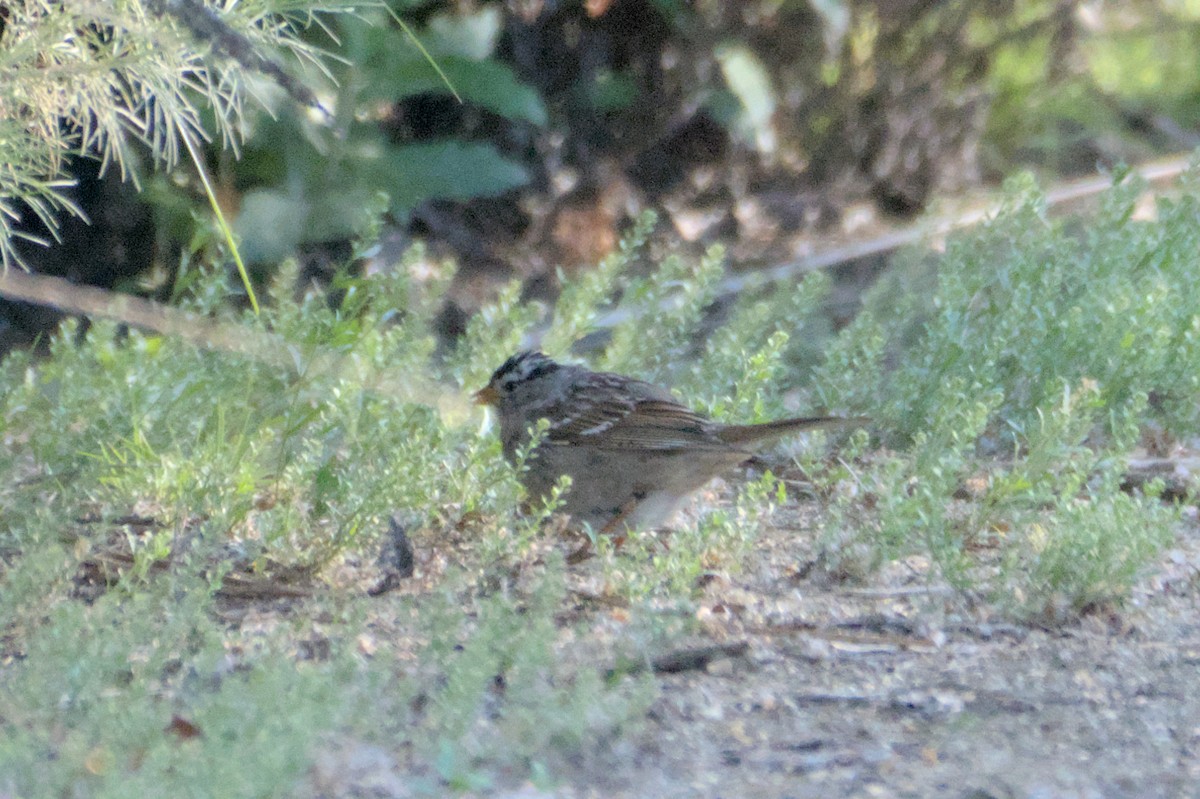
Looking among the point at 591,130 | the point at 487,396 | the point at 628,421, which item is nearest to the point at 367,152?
the point at 591,130

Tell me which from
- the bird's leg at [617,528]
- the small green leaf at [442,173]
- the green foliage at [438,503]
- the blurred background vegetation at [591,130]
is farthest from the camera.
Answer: the small green leaf at [442,173]

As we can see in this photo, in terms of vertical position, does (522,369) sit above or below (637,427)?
above

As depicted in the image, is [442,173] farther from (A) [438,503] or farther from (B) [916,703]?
(B) [916,703]

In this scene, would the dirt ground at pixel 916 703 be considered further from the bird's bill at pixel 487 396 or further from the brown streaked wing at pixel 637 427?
the bird's bill at pixel 487 396

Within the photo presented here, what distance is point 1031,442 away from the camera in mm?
3969

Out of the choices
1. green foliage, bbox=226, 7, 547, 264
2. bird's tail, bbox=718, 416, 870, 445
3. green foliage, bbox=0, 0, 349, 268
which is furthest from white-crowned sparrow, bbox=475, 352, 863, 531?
green foliage, bbox=226, 7, 547, 264

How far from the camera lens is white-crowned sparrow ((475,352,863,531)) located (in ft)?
13.7

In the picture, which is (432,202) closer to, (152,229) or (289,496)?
(152,229)

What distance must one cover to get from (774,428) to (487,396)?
0.95 meters

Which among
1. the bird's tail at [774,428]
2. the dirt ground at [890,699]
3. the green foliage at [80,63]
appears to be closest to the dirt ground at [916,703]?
the dirt ground at [890,699]

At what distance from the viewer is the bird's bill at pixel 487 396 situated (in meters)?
4.57

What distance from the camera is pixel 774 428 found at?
13.3 ft

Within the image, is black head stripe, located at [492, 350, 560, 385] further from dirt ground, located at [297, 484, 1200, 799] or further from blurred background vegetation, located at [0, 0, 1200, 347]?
dirt ground, located at [297, 484, 1200, 799]

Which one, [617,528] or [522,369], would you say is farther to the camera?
[522,369]
